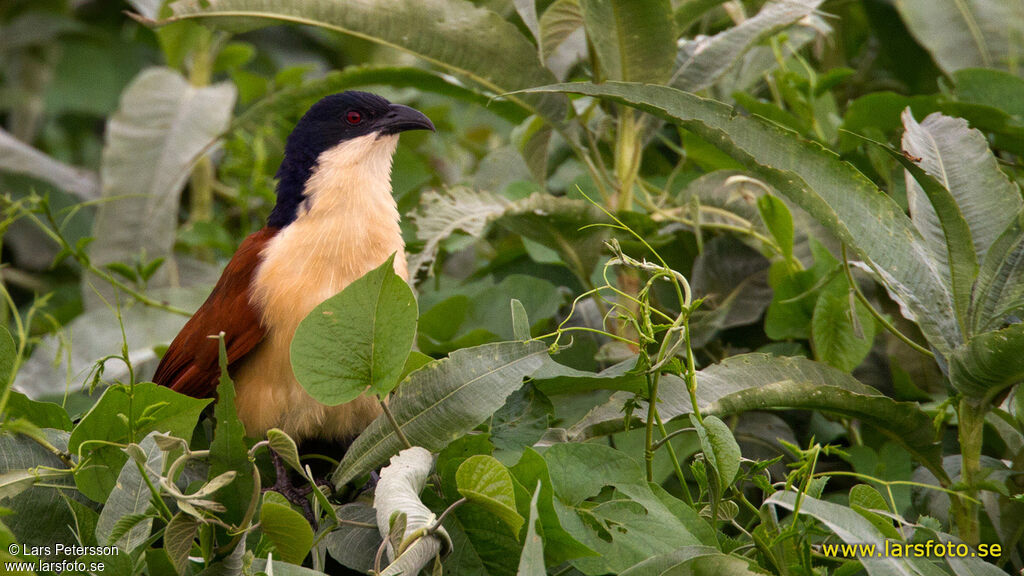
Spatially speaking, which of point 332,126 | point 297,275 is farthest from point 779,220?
point 332,126

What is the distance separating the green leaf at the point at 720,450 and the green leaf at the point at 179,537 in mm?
793

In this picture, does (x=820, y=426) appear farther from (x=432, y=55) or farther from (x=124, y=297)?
(x=124, y=297)

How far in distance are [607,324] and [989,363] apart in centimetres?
100

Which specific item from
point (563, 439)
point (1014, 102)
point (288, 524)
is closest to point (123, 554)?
point (288, 524)

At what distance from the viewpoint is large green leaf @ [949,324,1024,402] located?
5.22ft

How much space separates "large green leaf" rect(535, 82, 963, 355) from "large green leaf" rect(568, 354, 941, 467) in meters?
0.16

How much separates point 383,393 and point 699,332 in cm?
104

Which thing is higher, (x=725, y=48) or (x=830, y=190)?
(x=725, y=48)

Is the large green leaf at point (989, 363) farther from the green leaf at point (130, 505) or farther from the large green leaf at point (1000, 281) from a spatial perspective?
the green leaf at point (130, 505)

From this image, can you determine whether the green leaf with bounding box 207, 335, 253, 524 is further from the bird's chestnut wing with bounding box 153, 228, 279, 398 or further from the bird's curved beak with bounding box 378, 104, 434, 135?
the bird's curved beak with bounding box 378, 104, 434, 135

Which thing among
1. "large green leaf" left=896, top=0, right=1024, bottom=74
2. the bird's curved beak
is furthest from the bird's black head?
"large green leaf" left=896, top=0, right=1024, bottom=74

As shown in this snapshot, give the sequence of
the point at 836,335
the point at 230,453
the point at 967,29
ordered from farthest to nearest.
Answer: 1. the point at 967,29
2. the point at 836,335
3. the point at 230,453

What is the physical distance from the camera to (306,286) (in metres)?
2.17

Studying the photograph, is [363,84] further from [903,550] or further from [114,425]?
[903,550]
